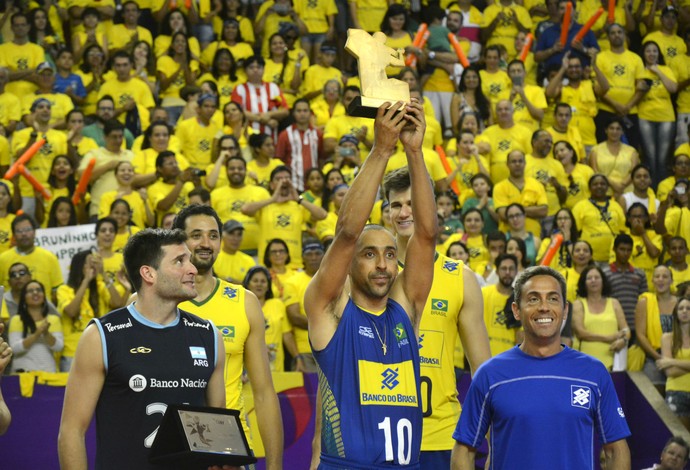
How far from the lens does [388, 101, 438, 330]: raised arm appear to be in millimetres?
5375

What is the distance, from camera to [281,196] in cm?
1443

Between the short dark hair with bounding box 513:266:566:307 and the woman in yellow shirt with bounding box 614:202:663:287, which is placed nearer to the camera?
the short dark hair with bounding box 513:266:566:307

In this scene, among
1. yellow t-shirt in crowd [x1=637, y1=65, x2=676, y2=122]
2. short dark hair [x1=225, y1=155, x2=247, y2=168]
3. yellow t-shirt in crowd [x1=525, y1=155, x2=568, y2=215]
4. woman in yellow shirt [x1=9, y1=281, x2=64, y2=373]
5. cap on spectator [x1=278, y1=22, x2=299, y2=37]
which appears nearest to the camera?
woman in yellow shirt [x1=9, y1=281, x2=64, y2=373]

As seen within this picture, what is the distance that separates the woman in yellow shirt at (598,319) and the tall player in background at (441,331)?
596cm

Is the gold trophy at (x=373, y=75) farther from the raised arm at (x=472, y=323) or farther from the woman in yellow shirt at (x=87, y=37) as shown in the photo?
the woman in yellow shirt at (x=87, y=37)

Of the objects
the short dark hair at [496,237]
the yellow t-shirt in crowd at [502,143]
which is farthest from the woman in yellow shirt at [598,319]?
the yellow t-shirt in crowd at [502,143]

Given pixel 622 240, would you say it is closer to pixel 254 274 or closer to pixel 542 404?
pixel 254 274

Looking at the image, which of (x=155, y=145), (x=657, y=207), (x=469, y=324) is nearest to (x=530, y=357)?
(x=469, y=324)

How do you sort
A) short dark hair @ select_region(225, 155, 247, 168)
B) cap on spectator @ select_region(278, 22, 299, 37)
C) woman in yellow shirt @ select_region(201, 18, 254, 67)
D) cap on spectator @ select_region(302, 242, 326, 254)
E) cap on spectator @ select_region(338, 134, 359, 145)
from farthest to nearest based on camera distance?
cap on spectator @ select_region(278, 22, 299, 37) → woman in yellow shirt @ select_region(201, 18, 254, 67) → cap on spectator @ select_region(338, 134, 359, 145) → short dark hair @ select_region(225, 155, 247, 168) → cap on spectator @ select_region(302, 242, 326, 254)

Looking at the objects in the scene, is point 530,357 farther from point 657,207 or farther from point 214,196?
point 657,207

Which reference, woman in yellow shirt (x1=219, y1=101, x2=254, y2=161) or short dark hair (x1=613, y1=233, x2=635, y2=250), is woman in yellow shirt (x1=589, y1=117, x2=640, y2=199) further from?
woman in yellow shirt (x1=219, y1=101, x2=254, y2=161)

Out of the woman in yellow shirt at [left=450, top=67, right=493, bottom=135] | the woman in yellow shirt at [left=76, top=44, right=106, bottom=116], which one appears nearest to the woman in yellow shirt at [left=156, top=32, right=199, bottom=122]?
the woman in yellow shirt at [left=76, top=44, right=106, bottom=116]

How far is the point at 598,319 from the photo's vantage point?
12.7 metres

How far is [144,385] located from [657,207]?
1251 centimetres
